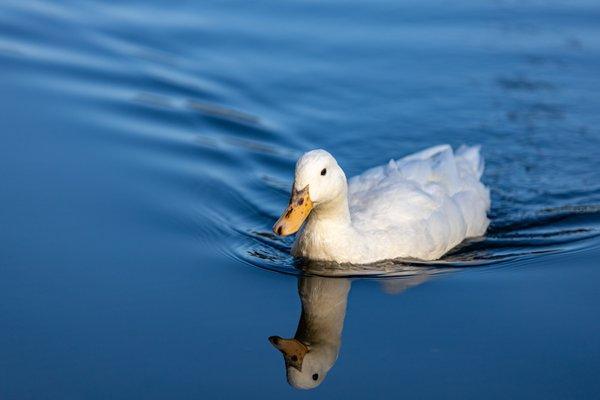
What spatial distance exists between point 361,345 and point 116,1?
30.9 ft

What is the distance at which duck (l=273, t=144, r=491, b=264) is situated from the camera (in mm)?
8406

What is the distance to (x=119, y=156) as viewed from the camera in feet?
36.7

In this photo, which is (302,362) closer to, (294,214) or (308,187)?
(294,214)

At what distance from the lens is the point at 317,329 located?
8.11 m

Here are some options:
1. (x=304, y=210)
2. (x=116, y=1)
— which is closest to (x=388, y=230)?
(x=304, y=210)

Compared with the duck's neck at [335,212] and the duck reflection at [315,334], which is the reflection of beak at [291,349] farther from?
the duck's neck at [335,212]

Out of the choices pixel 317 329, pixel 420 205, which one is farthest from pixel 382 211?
pixel 317 329

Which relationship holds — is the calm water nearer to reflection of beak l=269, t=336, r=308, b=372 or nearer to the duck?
reflection of beak l=269, t=336, r=308, b=372

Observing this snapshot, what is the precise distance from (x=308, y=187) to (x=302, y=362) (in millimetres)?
1514

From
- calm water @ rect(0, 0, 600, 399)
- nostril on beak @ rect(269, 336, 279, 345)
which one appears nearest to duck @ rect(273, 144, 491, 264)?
calm water @ rect(0, 0, 600, 399)

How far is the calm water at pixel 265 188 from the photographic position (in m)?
7.45

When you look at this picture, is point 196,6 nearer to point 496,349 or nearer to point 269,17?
point 269,17

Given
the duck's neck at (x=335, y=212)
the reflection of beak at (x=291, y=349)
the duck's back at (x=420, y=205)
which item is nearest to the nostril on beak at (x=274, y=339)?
the reflection of beak at (x=291, y=349)

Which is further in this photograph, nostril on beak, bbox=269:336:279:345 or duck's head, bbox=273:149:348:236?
duck's head, bbox=273:149:348:236
